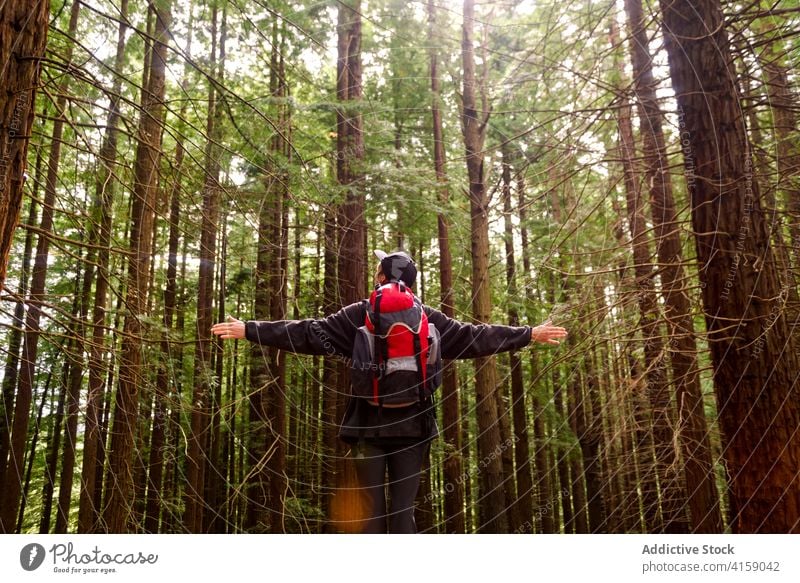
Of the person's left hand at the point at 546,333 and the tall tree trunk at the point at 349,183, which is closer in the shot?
the person's left hand at the point at 546,333

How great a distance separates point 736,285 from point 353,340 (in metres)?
1.92

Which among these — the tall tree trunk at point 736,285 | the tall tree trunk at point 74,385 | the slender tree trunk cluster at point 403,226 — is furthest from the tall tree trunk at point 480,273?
the tall tree trunk at point 74,385

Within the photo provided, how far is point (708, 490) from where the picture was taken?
20.7 feet

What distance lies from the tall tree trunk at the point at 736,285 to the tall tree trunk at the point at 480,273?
382 cm

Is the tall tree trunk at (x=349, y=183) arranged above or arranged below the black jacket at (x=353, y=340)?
above

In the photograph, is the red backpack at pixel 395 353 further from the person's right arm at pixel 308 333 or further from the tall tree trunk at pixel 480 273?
the tall tree trunk at pixel 480 273

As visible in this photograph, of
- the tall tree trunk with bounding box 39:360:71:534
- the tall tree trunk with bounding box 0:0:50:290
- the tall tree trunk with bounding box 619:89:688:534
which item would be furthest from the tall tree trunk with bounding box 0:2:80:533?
the tall tree trunk with bounding box 619:89:688:534

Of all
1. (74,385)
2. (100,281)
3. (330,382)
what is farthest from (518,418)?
(74,385)

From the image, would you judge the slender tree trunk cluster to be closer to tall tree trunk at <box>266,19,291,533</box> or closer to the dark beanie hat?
tall tree trunk at <box>266,19,291,533</box>

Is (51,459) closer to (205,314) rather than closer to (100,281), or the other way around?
(205,314)

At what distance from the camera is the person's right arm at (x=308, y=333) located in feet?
8.85

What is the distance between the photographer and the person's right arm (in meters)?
2.70
